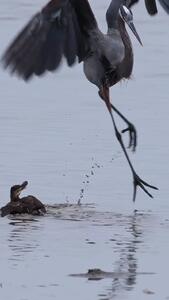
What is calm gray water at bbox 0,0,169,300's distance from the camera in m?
7.89

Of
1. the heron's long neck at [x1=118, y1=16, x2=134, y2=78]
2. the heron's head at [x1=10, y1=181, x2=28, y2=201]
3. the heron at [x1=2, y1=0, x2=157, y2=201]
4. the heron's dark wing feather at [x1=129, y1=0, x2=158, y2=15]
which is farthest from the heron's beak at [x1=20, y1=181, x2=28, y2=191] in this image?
the heron's dark wing feather at [x1=129, y1=0, x2=158, y2=15]

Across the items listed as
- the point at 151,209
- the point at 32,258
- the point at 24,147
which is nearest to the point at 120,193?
the point at 151,209

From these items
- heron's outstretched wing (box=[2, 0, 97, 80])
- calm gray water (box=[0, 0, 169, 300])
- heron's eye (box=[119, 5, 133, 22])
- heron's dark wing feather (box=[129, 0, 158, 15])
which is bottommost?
calm gray water (box=[0, 0, 169, 300])

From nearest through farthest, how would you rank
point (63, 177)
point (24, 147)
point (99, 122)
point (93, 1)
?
point (63, 177) → point (24, 147) → point (99, 122) → point (93, 1)

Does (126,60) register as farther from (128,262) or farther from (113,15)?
(128,262)

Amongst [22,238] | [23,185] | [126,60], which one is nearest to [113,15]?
[126,60]

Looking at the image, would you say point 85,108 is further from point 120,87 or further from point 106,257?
point 106,257

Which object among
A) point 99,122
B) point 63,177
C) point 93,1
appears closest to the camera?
point 63,177

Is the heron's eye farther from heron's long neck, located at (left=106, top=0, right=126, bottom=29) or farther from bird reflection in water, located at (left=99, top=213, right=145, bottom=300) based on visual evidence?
bird reflection in water, located at (left=99, top=213, right=145, bottom=300)

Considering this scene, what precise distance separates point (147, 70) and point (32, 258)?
7045 mm

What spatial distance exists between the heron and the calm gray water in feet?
1.15

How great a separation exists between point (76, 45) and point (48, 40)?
36cm

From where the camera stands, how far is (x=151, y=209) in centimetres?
1000

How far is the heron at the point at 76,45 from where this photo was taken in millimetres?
10242
